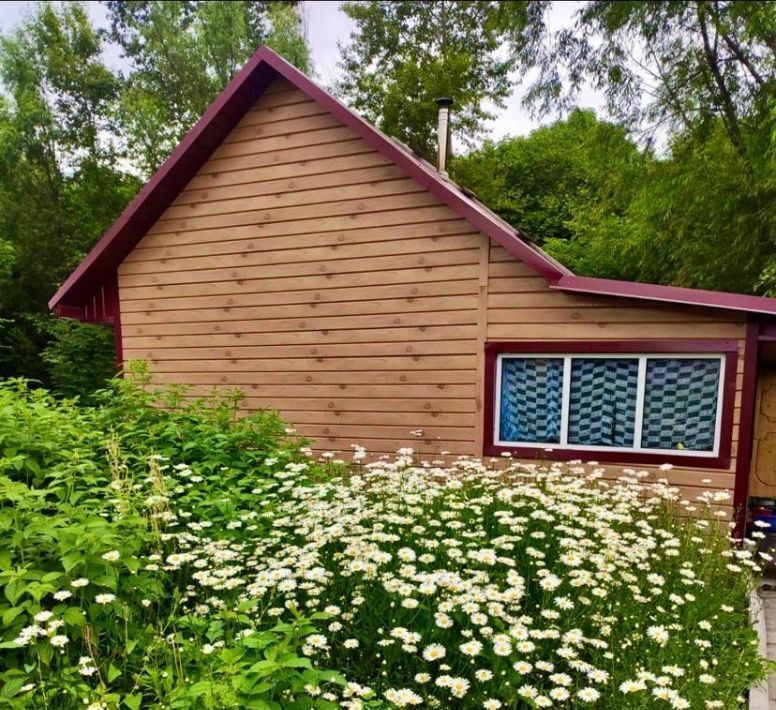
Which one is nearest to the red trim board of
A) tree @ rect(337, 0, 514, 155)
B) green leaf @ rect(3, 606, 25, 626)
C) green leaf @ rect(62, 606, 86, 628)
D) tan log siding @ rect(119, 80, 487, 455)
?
tan log siding @ rect(119, 80, 487, 455)

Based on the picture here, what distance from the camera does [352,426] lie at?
6.60m

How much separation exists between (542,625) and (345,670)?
0.95m

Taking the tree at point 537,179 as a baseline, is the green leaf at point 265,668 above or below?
below

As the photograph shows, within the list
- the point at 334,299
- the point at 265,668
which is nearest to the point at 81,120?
the point at 334,299

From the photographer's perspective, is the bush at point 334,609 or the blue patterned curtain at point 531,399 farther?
the blue patterned curtain at point 531,399

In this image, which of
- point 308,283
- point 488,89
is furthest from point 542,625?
point 488,89

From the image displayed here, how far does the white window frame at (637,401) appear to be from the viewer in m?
5.05

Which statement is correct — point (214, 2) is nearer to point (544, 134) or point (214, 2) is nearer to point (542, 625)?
point (544, 134)

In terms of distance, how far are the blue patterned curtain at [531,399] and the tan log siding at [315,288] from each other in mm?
376

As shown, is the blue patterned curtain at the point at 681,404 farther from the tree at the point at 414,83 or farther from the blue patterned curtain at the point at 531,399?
the tree at the point at 414,83

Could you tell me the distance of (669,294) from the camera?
16.1 ft

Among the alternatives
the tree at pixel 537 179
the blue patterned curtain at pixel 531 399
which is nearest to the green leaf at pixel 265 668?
the blue patterned curtain at pixel 531 399

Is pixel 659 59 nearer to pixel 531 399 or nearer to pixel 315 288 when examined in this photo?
pixel 531 399

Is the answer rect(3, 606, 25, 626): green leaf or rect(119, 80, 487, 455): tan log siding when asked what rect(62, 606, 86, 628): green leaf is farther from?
rect(119, 80, 487, 455): tan log siding
